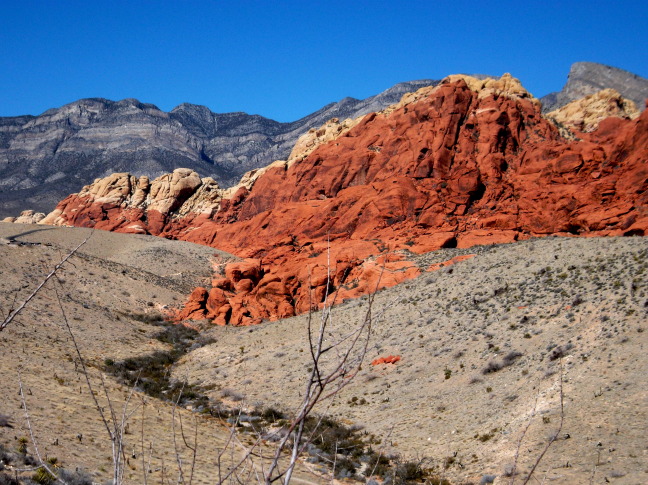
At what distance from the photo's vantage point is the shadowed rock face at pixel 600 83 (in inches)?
3984

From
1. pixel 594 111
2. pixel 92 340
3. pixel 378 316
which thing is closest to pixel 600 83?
pixel 594 111

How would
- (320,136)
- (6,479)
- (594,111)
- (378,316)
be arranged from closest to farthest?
(378,316)
(6,479)
(594,111)
(320,136)

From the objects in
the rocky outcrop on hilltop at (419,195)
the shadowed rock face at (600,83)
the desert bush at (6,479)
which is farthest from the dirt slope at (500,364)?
the shadowed rock face at (600,83)

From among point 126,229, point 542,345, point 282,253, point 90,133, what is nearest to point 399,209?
point 282,253

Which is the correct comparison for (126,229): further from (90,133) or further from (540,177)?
(90,133)

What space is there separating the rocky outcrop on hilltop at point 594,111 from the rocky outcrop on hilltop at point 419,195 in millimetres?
4249

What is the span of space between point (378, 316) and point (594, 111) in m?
65.1

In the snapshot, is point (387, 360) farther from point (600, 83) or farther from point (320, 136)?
point (600, 83)

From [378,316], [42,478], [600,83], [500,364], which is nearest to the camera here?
[378,316]

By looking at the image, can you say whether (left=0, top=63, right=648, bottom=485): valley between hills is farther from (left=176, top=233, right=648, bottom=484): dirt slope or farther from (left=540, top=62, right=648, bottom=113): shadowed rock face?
(left=540, top=62, right=648, bottom=113): shadowed rock face

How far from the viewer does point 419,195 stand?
45812 mm

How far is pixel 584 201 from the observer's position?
133 ft

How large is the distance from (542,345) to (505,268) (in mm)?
9815

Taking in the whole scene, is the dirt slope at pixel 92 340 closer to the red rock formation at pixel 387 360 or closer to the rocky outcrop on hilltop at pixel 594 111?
the red rock formation at pixel 387 360
